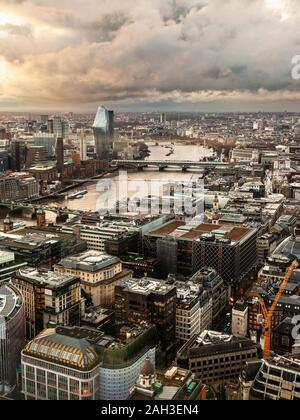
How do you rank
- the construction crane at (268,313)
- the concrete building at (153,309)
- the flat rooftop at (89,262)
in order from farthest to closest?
the flat rooftop at (89,262) → the concrete building at (153,309) → the construction crane at (268,313)

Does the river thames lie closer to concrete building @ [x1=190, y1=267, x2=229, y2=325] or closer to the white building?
concrete building @ [x1=190, y1=267, x2=229, y2=325]

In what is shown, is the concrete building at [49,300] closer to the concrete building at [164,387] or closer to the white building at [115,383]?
the white building at [115,383]

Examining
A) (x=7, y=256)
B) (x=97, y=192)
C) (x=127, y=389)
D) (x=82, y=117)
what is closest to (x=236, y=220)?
(x=7, y=256)

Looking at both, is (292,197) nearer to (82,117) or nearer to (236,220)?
(236,220)

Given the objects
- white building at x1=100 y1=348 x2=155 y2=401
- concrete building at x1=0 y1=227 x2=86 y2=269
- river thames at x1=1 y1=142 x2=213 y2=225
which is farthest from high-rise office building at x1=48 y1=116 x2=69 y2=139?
white building at x1=100 y1=348 x2=155 y2=401

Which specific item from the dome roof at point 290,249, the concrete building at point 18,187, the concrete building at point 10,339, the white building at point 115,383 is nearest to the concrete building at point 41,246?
the concrete building at point 10,339

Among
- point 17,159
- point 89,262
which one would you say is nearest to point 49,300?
point 89,262

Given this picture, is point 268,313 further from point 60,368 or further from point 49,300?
point 60,368
